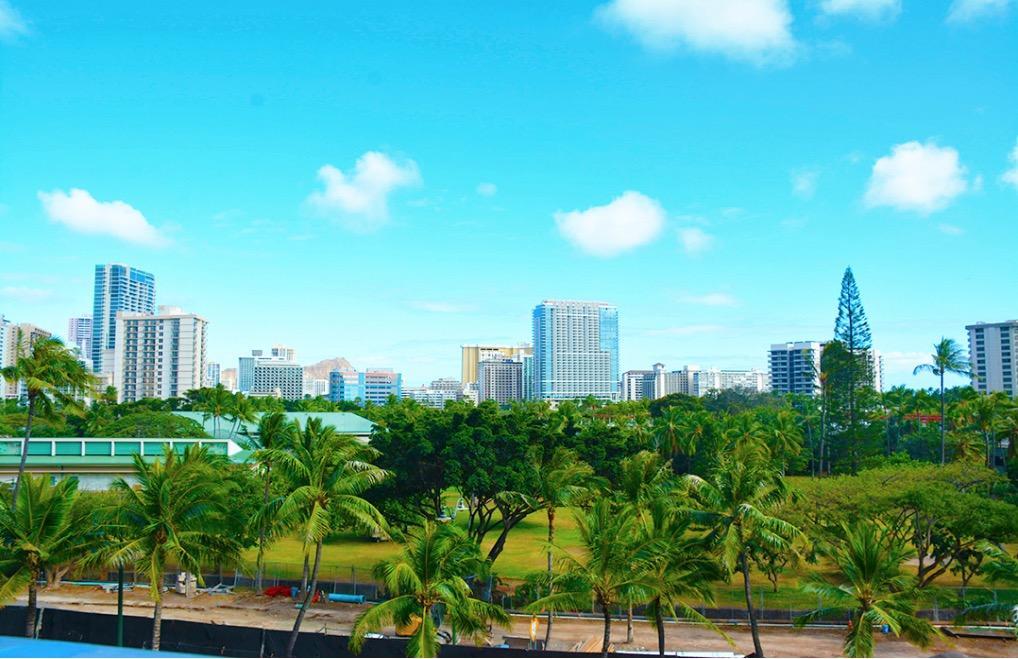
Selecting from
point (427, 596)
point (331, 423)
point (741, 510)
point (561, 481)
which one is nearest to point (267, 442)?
point (561, 481)

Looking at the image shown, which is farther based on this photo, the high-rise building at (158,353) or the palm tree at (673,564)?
the high-rise building at (158,353)

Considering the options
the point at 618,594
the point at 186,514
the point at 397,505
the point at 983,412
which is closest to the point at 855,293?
the point at 983,412

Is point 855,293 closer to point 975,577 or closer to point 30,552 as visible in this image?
point 975,577

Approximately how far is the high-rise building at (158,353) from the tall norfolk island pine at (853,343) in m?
131

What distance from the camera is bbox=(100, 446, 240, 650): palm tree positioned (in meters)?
17.7

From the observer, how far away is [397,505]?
2892cm

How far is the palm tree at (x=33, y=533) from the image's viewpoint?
17.2 metres

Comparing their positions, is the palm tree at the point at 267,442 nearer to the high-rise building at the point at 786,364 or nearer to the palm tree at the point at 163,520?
the palm tree at the point at 163,520

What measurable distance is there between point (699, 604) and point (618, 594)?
8.82 metres

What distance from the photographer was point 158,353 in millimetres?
153375

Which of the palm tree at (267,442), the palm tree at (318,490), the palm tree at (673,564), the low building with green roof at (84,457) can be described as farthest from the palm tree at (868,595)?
the low building with green roof at (84,457)

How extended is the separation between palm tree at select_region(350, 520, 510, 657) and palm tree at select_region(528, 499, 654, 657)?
1.59 meters

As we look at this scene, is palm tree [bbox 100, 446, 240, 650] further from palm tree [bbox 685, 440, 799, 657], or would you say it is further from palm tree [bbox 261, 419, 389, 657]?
palm tree [bbox 685, 440, 799, 657]

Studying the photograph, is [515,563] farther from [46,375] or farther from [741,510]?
[46,375]
